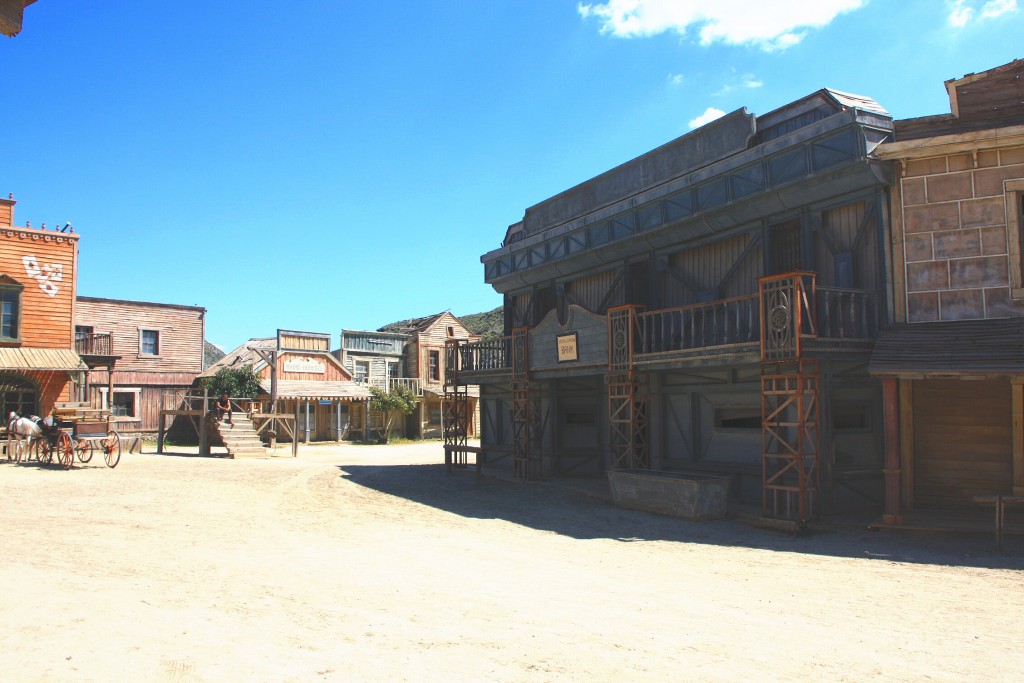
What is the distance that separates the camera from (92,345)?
28.5 m

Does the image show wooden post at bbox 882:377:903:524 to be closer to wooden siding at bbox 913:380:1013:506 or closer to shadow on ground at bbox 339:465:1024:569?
shadow on ground at bbox 339:465:1024:569

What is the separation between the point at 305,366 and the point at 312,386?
167cm

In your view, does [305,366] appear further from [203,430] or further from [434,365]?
[203,430]

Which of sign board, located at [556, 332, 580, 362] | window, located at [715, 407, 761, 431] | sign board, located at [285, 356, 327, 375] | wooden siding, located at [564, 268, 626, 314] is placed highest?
wooden siding, located at [564, 268, 626, 314]

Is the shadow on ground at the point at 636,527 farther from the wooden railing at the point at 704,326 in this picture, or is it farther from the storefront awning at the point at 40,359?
the storefront awning at the point at 40,359

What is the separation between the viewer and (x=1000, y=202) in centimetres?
1150

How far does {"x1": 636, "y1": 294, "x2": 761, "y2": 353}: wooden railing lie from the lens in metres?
13.3


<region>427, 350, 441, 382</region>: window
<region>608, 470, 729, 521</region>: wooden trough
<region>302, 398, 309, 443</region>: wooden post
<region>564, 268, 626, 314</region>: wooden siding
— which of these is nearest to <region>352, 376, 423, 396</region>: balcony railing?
<region>427, 350, 441, 382</region>: window

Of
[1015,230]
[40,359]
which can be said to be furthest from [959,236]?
[40,359]

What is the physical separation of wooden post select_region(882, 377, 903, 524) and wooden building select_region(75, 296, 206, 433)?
104 feet

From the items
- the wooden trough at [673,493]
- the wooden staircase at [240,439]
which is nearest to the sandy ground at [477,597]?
the wooden trough at [673,493]

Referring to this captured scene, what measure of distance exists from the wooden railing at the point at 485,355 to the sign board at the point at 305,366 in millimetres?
18667

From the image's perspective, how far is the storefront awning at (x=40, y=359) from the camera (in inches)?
967

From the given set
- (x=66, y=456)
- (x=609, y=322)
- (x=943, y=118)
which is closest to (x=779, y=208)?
(x=943, y=118)
